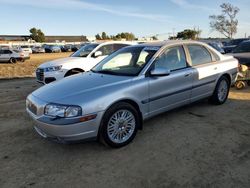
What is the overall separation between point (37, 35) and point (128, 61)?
98413 mm

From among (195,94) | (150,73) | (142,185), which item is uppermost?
(150,73)

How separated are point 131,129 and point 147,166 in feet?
2.78

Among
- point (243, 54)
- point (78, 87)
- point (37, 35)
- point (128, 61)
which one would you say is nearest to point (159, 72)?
point (128, 61)

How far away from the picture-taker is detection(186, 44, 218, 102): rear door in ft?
18.0

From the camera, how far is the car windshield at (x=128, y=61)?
4.75 metres

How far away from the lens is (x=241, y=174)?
337 cm

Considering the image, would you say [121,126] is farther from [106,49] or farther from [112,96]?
[106,49]

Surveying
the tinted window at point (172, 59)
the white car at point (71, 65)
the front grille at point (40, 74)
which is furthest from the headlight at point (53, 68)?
the tinted window at point (172, 59)

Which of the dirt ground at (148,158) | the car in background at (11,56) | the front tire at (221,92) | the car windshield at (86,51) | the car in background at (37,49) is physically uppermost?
the car in background at (37,49)

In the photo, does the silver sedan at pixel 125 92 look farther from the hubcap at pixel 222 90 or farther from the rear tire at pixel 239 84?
the rear tire at pixel 239 84

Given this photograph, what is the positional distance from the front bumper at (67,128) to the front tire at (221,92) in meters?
3.38

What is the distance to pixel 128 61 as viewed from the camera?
5.26m

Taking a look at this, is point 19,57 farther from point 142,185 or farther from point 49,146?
point 142,185

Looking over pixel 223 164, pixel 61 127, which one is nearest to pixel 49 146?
pixel 61 127
